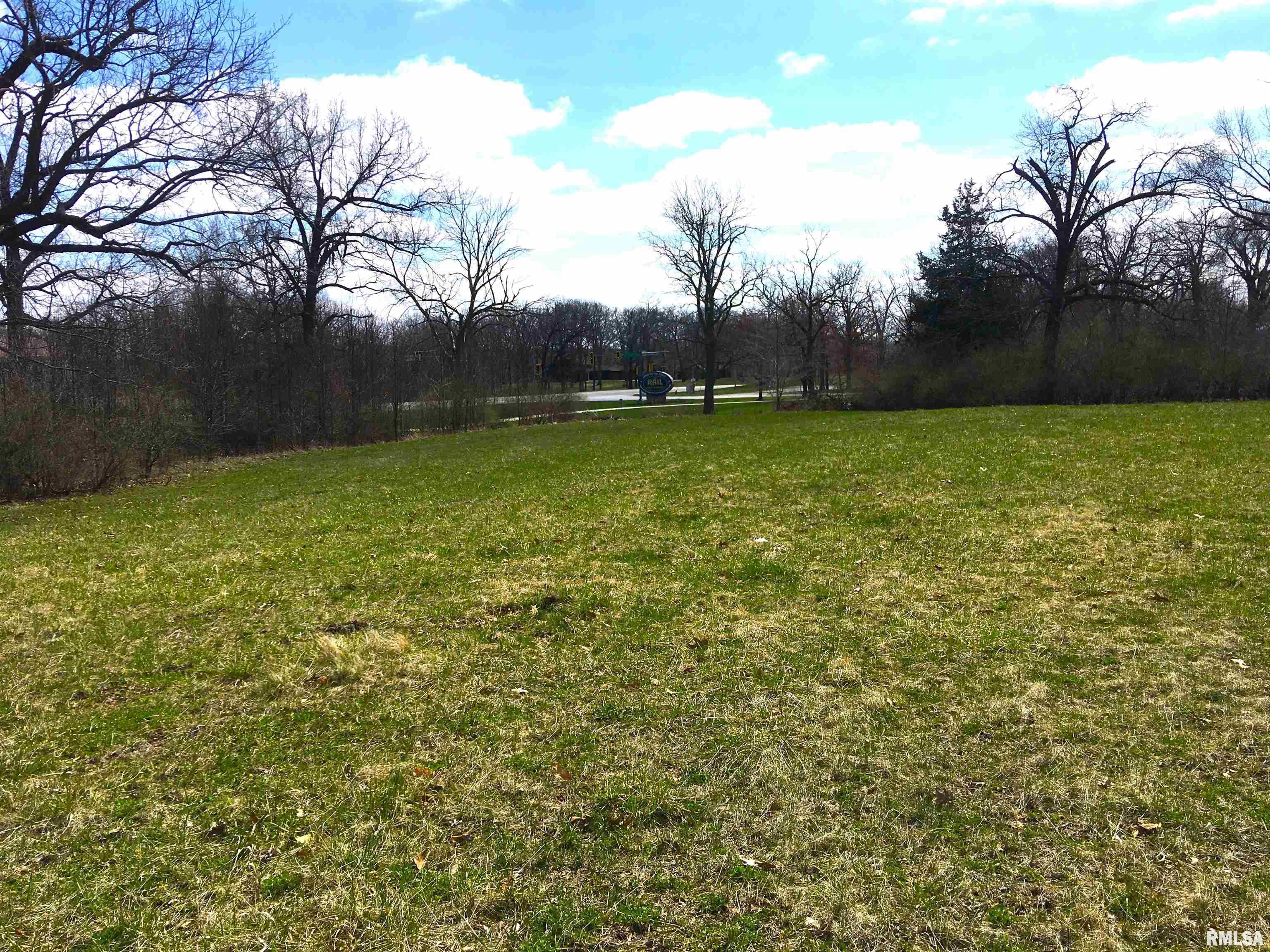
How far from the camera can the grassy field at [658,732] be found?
2863mm

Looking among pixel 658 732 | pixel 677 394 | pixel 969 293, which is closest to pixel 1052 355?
pixel 969 293

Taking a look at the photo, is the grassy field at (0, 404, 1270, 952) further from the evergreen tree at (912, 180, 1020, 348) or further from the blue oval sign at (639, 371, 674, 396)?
the blue oval sign at (639, 371, 674, 396)

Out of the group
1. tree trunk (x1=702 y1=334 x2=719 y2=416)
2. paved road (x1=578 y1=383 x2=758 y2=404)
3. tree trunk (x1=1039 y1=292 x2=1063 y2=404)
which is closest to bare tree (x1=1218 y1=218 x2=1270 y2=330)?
tree trunk (x1=1039 y1=292 x2=1063 y2=404)

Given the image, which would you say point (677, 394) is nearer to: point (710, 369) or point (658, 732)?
point (710, 369)

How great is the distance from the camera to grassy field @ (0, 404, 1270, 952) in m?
2.86

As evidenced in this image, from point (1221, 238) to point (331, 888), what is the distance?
47722mm

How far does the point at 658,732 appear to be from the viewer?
4.27 metres

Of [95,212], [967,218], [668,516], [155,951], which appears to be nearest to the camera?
[155,951]

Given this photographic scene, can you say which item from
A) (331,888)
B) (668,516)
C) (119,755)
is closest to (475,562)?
(668,516)

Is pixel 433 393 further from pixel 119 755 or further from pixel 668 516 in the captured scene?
pixel 119 755

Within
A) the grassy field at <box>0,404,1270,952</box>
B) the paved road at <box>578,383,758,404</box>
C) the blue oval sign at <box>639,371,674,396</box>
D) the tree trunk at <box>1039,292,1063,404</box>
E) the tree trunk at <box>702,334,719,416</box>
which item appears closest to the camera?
the grassy field at <box>0,404,1270,952</box>

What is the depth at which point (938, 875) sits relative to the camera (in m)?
2.97

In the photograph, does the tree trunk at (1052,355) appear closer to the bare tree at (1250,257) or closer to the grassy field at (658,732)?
the bare tree at (1250,257)

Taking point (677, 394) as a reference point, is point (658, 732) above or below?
below
